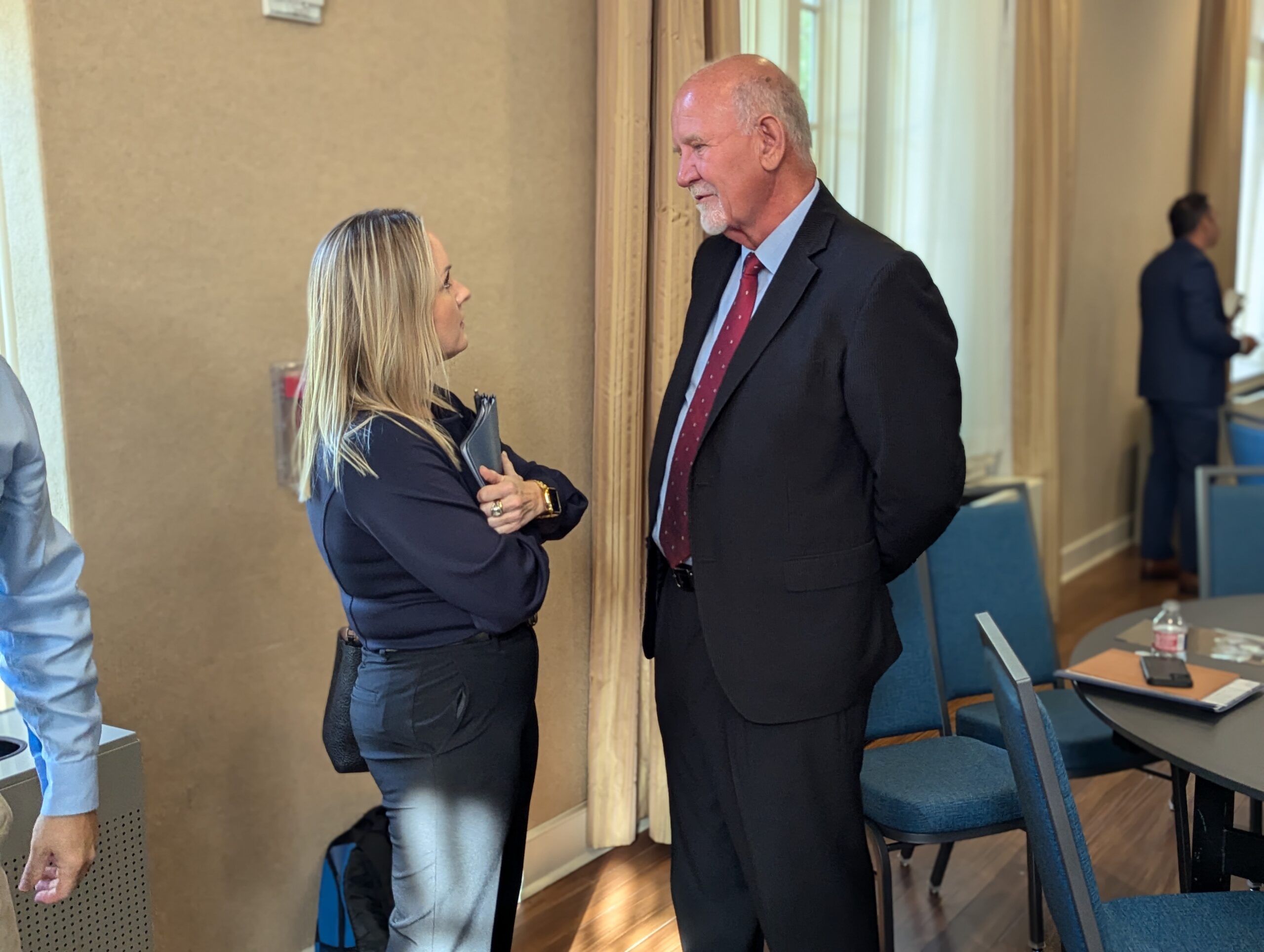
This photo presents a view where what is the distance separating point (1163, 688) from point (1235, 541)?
1.17 m

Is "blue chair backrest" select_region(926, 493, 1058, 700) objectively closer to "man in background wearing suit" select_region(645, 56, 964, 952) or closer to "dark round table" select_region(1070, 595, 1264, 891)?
"dark round table" select_region(1070, 595, 1264, 891)

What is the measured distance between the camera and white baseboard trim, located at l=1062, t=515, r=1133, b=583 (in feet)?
18.4

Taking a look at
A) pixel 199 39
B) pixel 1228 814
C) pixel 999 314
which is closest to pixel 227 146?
pixel 199 39

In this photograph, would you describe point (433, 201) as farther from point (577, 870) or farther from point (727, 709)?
point (577, 870)

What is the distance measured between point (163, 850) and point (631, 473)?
49.6 inches

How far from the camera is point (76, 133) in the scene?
183 cm

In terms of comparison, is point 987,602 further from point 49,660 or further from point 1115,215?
point 1115,215

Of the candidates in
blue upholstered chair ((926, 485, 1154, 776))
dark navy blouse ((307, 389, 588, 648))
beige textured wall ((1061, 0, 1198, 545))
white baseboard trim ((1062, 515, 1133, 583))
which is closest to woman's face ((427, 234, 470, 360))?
dark navy blouse ((307, 389, 588, 648))

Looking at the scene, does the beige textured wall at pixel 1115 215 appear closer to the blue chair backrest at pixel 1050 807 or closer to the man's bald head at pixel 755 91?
the man's bald head at pixel 755 91

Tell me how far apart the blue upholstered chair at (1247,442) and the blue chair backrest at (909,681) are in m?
2.03

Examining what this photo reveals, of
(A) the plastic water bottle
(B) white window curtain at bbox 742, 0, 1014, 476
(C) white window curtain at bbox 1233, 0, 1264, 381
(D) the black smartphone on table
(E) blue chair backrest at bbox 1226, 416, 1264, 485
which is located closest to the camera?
(D) the black smartphone on table

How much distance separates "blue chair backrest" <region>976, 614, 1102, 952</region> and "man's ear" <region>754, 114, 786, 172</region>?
2.80 ft

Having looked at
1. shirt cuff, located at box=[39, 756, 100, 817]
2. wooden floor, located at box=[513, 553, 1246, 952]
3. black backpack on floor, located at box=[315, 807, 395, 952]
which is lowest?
wooden floor, located at box=[513, 553, 1246, 952]

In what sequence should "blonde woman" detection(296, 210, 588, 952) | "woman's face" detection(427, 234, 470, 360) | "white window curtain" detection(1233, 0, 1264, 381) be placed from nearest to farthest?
"blonde woman" detection(296, 210, 588, 952)
"woman's face" detection(427, 234, 470, 360)
"white window curtain" detection(1233, 0, 1264, 381)
